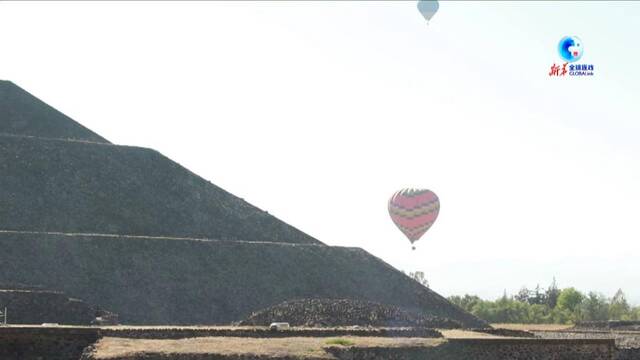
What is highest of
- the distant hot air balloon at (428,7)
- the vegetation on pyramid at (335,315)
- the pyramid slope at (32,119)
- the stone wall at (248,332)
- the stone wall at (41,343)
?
the distant hot air balloon at (428,7)

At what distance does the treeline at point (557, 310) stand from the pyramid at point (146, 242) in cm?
2547

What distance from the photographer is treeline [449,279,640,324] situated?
291 feet

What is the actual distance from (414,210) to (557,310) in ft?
130

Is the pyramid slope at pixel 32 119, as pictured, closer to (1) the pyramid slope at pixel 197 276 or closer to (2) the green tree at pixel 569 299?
(1) the pyramid slope at pixel 197 276

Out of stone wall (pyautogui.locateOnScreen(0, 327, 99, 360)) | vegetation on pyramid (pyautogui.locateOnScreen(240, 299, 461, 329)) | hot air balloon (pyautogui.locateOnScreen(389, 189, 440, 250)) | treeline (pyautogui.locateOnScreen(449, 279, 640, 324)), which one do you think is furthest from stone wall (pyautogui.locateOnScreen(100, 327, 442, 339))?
treeline (pyautogui.locateOnScreen(449, 279, 640, 324))

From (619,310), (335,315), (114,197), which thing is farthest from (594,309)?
(335,315)

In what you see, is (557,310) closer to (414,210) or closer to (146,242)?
(414,210)

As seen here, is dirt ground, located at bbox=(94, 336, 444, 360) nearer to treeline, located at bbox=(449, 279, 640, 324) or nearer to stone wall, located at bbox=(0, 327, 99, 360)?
stone wall, located at bbox=(0, 327, 99, 360)

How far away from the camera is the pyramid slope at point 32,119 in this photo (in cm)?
7181

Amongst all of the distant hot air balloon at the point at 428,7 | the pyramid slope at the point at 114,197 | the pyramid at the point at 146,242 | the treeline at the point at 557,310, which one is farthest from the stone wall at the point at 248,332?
the treeline at the point at 557,310

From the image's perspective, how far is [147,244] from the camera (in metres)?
58.6

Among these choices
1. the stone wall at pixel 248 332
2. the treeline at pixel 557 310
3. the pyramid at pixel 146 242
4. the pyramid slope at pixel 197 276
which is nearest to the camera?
the stone wall at pixel 248 332

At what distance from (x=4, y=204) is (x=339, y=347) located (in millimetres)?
34834

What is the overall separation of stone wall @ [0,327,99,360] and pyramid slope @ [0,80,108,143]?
41.4 m
